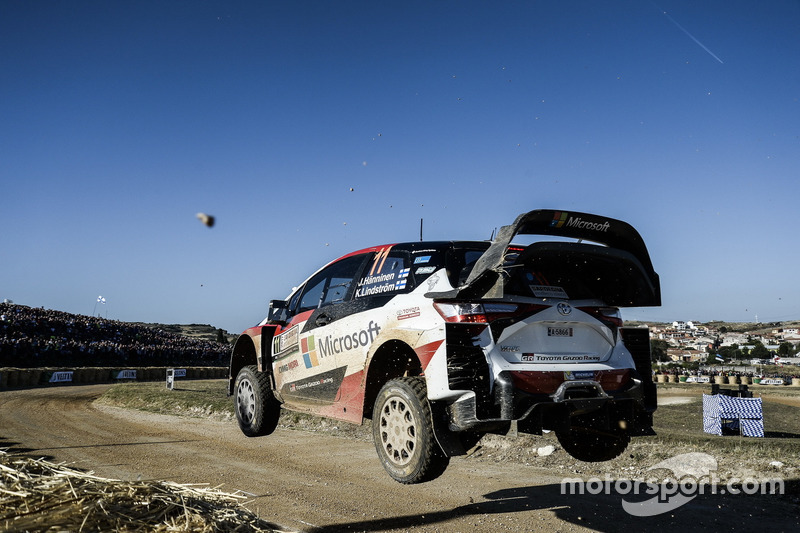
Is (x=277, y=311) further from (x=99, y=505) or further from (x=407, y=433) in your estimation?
(x=99, y=505)

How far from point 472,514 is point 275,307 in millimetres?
3421

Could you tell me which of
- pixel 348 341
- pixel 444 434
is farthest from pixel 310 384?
pixel 444 434

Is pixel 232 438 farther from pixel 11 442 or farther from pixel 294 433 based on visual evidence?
pixel 11 442

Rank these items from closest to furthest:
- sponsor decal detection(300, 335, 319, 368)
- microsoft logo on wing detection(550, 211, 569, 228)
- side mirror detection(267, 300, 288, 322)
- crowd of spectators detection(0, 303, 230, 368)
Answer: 1. microsoft logo on wing detection(550, 211, 569, 228)
2. sponsor decal detection(300, 335, 319, 368)
3. side mirror detection(267, 300, 288, 322)
4. crowd of spectators detection(0, 303, 230, 368)

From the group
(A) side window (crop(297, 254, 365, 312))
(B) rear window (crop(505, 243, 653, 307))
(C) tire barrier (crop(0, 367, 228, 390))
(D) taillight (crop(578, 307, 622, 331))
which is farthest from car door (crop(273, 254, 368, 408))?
(C) tire barrier (crop(0, 367, 228, 390))

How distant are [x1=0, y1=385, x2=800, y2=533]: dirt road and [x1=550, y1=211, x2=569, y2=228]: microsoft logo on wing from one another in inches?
152

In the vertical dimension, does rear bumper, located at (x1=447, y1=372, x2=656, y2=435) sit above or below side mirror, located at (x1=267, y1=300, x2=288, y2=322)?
below

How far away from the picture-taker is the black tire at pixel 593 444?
4.41 metres

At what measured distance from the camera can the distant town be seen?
10406 centimetres

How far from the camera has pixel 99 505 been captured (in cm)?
255

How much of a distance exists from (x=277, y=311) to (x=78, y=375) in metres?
32.7

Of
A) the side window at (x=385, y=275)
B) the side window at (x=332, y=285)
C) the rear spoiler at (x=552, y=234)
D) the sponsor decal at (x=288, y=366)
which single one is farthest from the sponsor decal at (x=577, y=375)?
the sponsor decal at (x=288, y=366)

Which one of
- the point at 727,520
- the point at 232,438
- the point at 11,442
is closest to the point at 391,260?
the point at 727,520

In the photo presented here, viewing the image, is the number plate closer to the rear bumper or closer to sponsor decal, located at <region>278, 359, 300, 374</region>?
the rear bumper
